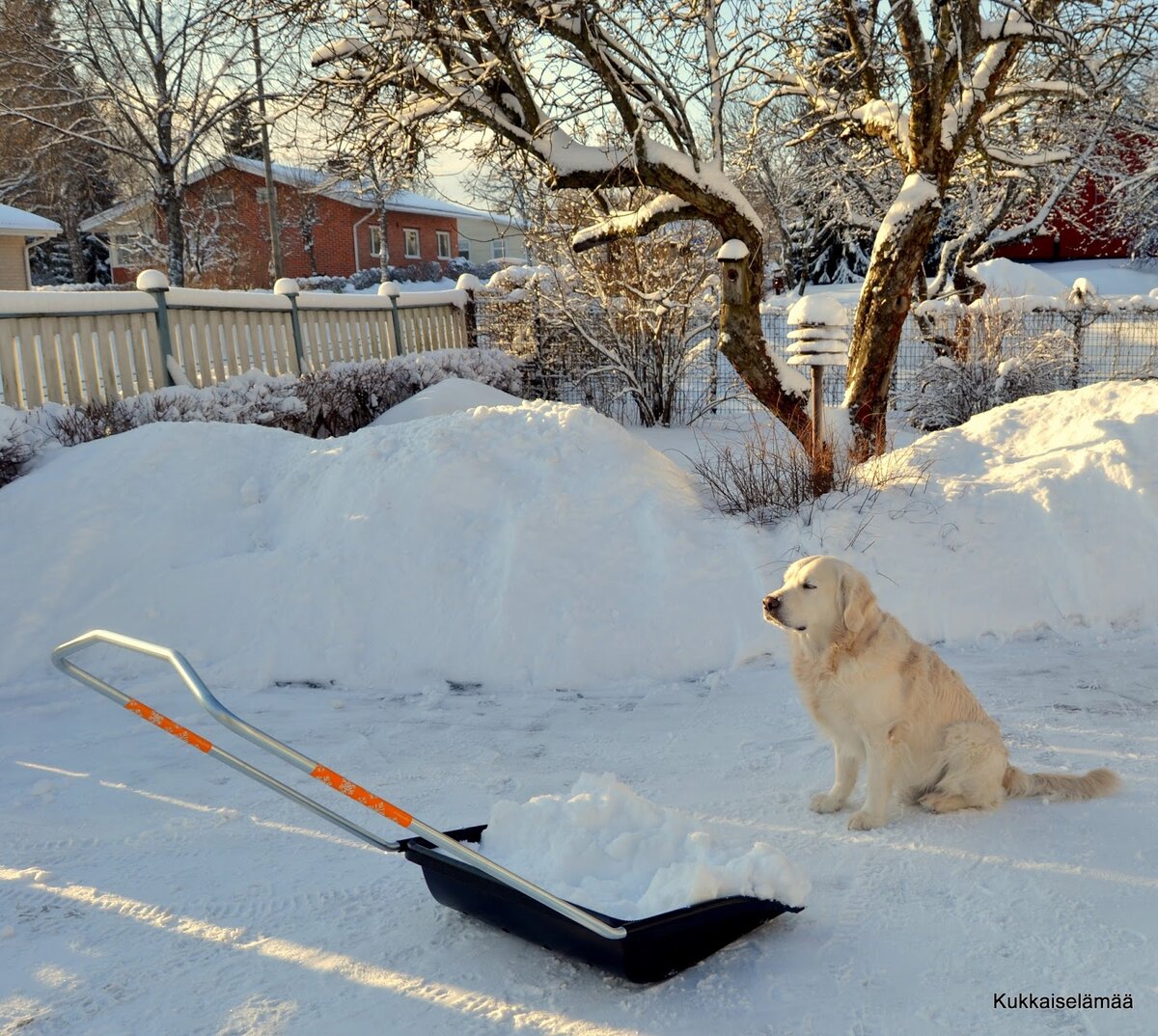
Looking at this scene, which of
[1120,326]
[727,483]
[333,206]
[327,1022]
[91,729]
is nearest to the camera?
[327,1022]

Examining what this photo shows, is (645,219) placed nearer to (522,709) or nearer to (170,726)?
(522,709)

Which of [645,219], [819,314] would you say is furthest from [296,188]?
[819,314]

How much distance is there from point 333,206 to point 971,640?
135 ft

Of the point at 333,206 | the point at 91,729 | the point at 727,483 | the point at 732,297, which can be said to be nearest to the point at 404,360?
the point at 732,297

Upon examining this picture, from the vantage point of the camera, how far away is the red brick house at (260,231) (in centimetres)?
3662

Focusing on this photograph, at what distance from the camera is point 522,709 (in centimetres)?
531

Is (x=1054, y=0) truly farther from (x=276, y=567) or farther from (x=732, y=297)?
(x=276, y=567)

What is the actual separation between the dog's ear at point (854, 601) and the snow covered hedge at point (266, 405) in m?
6.16

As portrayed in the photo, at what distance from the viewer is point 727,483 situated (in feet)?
24.0

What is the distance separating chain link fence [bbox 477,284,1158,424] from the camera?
12.3 meters

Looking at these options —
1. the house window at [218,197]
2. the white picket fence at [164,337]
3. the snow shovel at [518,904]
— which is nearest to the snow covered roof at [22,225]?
the house window at [218,197]

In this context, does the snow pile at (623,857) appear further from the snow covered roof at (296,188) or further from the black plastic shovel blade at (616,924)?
the snow covered roof at (296,188)

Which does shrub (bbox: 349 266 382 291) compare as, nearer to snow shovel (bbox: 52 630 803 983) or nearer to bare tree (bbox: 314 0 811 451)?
bare tree (bbox: 314 0 811 451)

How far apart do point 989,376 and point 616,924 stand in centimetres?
1086
